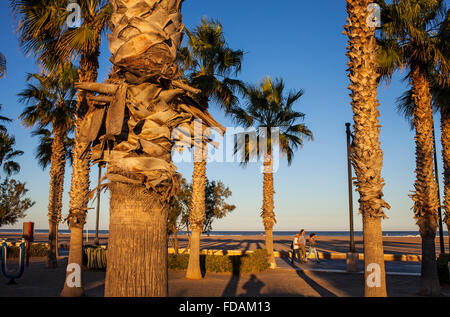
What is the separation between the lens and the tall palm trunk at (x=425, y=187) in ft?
35.9

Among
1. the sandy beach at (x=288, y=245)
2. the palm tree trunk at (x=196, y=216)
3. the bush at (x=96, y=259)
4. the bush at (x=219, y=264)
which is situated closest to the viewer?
the palm tree trunk at (x=196, y=216)

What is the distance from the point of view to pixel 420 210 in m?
11.4

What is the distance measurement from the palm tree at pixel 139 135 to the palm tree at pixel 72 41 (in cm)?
644

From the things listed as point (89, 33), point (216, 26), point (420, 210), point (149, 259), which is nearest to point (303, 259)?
point (420, 210)

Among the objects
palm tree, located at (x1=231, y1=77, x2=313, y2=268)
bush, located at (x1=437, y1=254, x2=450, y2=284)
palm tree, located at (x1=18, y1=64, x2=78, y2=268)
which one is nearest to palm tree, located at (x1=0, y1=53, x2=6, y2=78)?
palm tree, located at (x1=18, y1=64, x2=78, y2=268)

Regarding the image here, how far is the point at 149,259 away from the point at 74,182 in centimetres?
837

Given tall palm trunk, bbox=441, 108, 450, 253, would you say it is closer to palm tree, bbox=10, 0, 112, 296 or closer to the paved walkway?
the paved walkway

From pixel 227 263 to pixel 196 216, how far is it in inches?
129

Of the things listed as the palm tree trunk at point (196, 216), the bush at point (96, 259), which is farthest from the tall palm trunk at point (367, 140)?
the bush at point (96, 259)

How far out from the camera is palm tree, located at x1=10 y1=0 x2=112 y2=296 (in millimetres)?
9492

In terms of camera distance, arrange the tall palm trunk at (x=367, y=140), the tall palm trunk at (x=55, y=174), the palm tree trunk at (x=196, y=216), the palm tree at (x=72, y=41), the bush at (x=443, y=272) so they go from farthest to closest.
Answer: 1. the tall palm trunk at (x=55, y=174)
2. the palm tree trunk at (x=196, y=216)
3. the bush at (x=443, y=272)
4. the palm tree at (x=72, y=41)
5. the tall palm trunk at (x=367, y=140)

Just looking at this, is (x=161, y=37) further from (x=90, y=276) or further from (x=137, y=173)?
(x=90, y=276)

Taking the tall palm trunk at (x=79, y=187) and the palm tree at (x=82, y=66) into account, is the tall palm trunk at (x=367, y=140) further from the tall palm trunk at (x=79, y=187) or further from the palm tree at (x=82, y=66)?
the tall palm trunk at (x=79, y=187)
